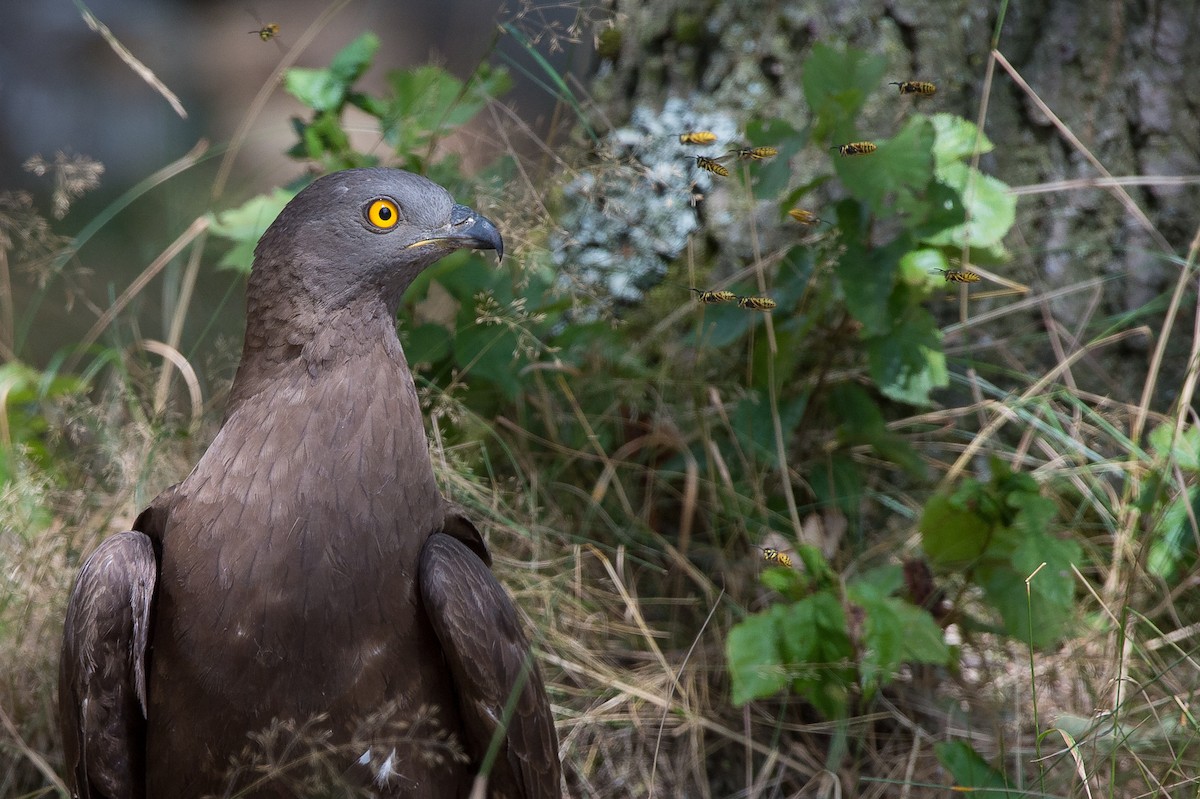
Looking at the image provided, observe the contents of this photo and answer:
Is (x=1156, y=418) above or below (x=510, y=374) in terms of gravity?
below

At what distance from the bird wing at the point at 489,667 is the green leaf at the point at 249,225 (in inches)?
43.3

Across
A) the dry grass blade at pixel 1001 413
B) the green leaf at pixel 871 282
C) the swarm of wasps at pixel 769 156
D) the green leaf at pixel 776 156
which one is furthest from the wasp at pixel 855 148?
the dry grass blade at pixel 1001 413

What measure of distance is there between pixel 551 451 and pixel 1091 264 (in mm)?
1796

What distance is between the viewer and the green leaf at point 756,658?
275cm

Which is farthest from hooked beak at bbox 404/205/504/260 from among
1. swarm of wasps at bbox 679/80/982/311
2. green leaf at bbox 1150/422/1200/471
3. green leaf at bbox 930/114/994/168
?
green leaf at bbox 1150/422/1200/471

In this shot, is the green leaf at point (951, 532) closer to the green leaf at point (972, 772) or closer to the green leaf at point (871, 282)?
the green leaf at point (871, 282)

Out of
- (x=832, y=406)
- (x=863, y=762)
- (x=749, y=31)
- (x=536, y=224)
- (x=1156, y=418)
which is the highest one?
(x=749, y=31)

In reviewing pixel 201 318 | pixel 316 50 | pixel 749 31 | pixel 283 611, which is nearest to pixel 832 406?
pixel 749 31

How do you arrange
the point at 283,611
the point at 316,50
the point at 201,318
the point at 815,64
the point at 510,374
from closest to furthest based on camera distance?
the point at 283,611, the point at 815,64, the point at 510,374, the point at 201,318, the point at 316,50

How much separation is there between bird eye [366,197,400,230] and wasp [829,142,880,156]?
1085 mm

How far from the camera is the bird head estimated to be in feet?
7.73

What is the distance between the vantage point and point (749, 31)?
384 centimetres

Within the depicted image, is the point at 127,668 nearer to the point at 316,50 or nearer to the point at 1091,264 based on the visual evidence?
the point at 1091,264

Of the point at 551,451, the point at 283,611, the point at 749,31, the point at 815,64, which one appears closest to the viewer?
the point at 283,611
